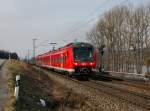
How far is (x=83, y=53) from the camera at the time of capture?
34.9 meters

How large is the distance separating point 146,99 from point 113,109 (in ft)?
10.6

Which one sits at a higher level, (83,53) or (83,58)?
(83,53)

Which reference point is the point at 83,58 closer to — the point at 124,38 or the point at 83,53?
the point at 83,53

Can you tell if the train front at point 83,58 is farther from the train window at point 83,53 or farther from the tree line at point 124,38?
the tree line at point 124,38

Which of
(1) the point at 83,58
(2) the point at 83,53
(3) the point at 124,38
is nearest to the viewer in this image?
(1) the point at 83,58

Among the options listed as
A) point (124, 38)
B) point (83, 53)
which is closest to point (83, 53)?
point (83, 53)

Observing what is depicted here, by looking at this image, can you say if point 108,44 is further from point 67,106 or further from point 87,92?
point 67,106

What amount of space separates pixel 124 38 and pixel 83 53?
44.0 meters

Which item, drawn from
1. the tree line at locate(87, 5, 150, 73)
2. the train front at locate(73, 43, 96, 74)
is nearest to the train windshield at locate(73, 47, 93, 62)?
the train front at locate(73, 43, 96, 74)

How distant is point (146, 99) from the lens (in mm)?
19156

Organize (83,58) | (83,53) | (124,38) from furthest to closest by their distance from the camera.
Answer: (124,38) < (83,53) < (83,58)

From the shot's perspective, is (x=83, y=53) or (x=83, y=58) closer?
(x=83, y=58)

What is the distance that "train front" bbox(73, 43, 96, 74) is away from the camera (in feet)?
112

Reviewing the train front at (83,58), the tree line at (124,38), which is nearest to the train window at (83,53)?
the train front at (83,58)
